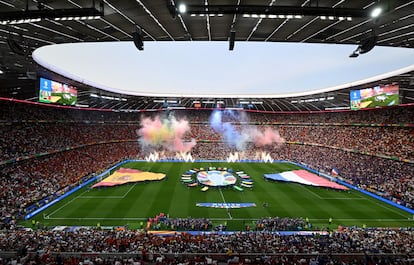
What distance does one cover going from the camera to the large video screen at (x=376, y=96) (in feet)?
88.4

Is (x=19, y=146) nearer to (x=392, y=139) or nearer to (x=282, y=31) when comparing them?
(x=282, y=31)

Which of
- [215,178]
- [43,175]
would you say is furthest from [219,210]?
[43,175]

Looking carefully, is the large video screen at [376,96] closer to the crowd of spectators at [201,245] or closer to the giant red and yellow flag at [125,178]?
the crowd of spectators at [201,245]

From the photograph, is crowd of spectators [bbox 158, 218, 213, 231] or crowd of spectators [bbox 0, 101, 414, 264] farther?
crowd of spectators [bbox 158, 218, 213, 231]

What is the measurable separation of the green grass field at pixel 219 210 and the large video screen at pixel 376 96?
10.8 meters

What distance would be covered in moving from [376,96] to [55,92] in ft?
113

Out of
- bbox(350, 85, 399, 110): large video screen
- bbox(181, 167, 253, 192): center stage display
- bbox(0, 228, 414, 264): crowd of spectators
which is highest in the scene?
bbox(350, 85, 399, 110): large video screen

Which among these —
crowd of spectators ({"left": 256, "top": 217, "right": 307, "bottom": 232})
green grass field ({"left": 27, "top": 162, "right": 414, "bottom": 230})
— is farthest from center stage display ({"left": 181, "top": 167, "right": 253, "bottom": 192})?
crowd of spectators ({"left": 256, "top": 217, "right": 307, "bottom": 232})

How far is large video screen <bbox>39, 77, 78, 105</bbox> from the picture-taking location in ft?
74.7

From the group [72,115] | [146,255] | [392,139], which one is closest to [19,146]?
[72,115]

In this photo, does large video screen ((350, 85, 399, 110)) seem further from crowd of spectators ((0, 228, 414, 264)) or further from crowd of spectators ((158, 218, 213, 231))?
crowd of spectators ((158, 218, 213, 231))

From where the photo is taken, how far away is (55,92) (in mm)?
24703

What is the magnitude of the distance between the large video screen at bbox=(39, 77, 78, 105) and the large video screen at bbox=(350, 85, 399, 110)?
33.5 metres

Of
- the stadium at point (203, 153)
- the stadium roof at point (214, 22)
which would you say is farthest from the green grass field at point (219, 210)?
the stadium roof at point (214, 22)
